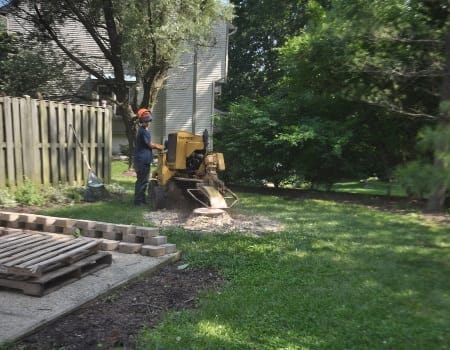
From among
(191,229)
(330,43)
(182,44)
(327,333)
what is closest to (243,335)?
(327,333)

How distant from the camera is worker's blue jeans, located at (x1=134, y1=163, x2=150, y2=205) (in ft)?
27.6

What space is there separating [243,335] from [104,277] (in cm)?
175

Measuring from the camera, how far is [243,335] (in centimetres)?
333

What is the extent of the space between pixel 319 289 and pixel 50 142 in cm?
720

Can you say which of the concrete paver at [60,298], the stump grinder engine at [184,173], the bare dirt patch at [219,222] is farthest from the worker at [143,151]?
the concrete paver at [60,298]

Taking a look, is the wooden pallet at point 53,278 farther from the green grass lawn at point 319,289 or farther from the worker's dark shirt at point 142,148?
the worker's dark shirt at point 142,148

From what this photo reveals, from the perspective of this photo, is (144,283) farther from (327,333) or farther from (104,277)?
(327,333)

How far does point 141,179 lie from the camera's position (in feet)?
27.6

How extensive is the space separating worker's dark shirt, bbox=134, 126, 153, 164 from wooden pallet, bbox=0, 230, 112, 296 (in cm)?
325

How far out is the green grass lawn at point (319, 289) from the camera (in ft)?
10.8

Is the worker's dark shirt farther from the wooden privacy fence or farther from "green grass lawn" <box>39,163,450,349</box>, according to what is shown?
the wooden privacy fence

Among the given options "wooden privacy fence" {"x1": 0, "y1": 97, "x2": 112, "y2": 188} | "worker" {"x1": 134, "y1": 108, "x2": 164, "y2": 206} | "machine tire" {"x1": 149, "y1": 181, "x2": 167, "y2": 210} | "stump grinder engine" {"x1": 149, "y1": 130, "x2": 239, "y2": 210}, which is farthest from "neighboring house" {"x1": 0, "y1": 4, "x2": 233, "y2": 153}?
"machine tire" {"x1": 149, "y1": 181, "x2": 167, "y2": 210}

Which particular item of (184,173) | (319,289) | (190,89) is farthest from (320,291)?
(190,89)

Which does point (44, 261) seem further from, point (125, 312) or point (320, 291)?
point (320, 291)
